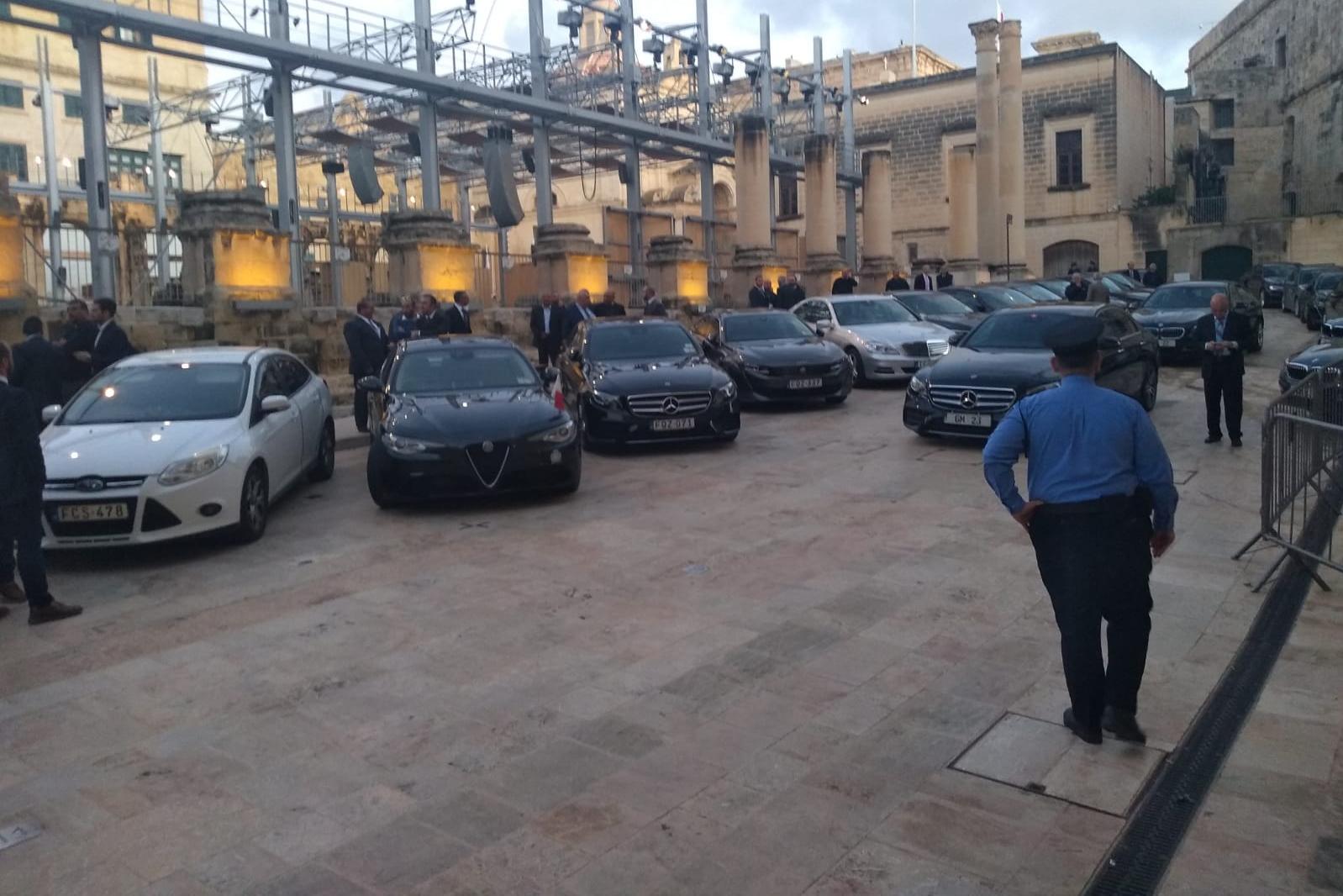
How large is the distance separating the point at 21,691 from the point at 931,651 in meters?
4.80

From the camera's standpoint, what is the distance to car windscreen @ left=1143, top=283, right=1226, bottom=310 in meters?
20.0

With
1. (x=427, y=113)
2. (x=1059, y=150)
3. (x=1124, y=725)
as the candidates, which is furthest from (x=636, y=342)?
(x=1059, y=150)

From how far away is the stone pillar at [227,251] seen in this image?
15828mm

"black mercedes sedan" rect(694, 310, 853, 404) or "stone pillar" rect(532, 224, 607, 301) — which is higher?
"stone pillar" rect(532, 224, 607, 301)

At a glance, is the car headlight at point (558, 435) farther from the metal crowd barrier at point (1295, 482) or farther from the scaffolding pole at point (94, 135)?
the scaffolding pole at point (94, 135)

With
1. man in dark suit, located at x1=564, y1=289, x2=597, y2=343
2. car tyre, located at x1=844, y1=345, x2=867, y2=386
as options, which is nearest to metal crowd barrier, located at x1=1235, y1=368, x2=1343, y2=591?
car tyre, located at x1=844, y1=345, x2=867, y2=386

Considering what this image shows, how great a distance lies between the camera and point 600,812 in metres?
4.29

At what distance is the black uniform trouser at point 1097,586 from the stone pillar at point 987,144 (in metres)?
36.4

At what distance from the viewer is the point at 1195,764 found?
15.0 feet

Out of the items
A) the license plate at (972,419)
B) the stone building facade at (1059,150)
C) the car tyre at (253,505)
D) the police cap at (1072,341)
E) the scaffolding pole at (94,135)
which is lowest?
the car tyre at (253,505)

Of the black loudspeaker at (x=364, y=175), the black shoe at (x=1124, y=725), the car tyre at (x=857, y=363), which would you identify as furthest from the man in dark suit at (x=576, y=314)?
the black shoe at (x=1124, y=725)

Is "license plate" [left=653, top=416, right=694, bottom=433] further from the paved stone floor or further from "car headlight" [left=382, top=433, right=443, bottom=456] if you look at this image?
"car headlight" [left=382, top=433, right=443, bottom=456]

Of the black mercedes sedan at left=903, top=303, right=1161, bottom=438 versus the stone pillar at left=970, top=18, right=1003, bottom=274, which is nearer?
the black mercedes sedan at left=903, top=303, right=1161, bottom=438

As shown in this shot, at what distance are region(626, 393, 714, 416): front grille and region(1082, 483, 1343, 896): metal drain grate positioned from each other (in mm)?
6560
